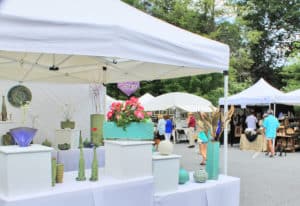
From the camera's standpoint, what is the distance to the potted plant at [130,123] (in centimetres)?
302

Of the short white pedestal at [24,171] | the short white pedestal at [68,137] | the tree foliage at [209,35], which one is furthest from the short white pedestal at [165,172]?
the tree foliage at [209,35]

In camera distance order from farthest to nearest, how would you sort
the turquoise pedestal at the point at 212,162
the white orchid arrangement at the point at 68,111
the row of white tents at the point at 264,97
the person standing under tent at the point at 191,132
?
the person standing under tent at the point at 191,132 < the row of white tents at the point at 264,97 < the white orchid arrangement at the point at 68,111 < the turquoise pedestal at the point at 212,162

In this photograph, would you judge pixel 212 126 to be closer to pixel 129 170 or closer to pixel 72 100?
pixel 129 170

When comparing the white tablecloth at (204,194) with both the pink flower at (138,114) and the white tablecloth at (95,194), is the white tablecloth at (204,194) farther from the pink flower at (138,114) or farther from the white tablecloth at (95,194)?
the pink flower at (138,114)

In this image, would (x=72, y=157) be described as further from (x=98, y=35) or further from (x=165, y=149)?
(x=98, y=35)

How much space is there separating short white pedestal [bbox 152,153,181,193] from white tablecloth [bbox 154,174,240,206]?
62 millimetres

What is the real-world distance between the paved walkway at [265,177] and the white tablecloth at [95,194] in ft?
8.20

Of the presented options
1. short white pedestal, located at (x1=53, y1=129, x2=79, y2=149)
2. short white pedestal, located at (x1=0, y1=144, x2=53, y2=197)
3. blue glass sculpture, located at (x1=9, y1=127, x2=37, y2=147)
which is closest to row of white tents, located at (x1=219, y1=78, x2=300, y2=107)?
short white pedestal, located at (x1=53, y1=129, x2=79, y2=149)

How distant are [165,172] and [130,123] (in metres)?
0.58

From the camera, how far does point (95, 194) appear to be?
2699mm

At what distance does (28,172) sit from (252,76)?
89.8ft

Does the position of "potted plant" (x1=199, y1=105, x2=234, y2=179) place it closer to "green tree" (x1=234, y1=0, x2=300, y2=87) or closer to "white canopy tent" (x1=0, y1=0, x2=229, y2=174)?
"white canopy tent" (x1=0, y1=0, x2=229, y2=174)

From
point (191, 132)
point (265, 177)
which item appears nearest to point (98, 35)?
point (265, 177)

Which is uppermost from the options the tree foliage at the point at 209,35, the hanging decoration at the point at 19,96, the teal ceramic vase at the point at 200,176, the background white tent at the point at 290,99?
the tree foliage at the point at 209,35
